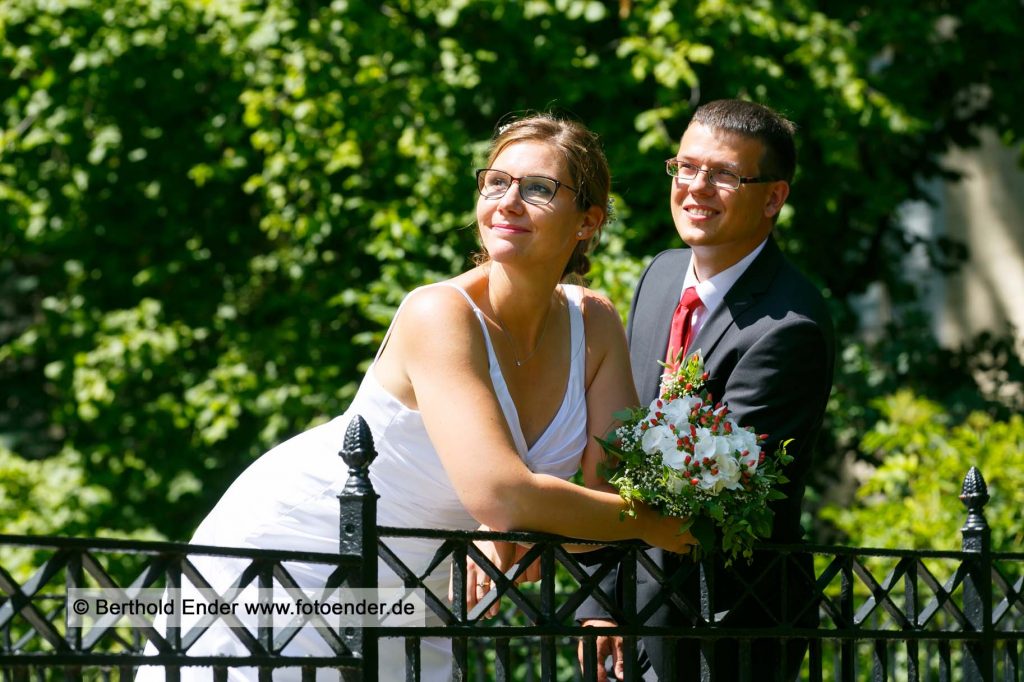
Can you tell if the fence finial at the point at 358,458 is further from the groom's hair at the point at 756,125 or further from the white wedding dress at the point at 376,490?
the groom's hair at the point at 756,125

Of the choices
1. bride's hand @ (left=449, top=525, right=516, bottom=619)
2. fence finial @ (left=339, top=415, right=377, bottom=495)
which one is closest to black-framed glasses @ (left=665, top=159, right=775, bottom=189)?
bride's hand @ (left=449, top=525, right=516, bottom=619)

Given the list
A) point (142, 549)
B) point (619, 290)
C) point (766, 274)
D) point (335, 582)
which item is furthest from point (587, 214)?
point (619, 290)

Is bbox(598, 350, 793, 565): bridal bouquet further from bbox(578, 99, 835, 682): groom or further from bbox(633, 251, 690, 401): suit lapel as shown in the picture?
bbox(633, 251, 690, 401): suit lapel

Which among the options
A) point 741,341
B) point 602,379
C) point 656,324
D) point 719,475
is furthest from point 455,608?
point 656,324

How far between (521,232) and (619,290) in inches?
135

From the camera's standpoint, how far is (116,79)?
319 inches

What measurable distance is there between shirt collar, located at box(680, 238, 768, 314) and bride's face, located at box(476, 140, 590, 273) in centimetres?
58

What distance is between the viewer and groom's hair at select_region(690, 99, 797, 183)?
355 cm

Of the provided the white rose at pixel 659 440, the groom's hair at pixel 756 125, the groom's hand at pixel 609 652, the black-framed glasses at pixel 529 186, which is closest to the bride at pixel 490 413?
the black-framed glasses at pixel 529 186

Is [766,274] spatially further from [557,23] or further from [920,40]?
[920,40]

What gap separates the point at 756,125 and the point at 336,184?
15.5 feet

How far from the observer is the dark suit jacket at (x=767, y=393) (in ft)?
10.3

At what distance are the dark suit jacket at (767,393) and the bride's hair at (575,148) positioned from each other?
47cm

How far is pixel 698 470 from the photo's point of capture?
2.78 m
